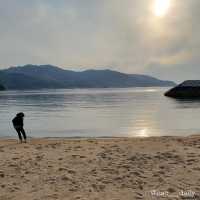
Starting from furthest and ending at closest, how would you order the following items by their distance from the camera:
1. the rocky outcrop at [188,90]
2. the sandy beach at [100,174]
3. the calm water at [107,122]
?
the rocky outcrop at [188,90] < the calm water at [107,122] < the sandy beach at [100,174]

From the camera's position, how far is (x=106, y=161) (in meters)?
14.5

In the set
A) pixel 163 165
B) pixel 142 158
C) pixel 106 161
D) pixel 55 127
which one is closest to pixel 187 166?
pixel 163 165

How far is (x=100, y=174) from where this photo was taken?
12508mm

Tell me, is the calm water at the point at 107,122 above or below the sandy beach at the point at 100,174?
below

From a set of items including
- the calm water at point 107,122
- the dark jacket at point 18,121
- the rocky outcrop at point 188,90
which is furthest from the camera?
the rocky outcrop at point 188,90

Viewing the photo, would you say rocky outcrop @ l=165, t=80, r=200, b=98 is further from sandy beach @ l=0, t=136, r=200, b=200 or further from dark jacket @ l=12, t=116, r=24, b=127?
sandy beach @ l=0, t=136, r=200, b=200

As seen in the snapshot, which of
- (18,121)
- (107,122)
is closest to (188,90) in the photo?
(107,122)

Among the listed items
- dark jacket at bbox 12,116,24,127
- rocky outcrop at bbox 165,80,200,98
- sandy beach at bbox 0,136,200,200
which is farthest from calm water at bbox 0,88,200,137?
rocky outcrop at bbox 165,80,200,98

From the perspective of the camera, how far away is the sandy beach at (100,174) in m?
10.6

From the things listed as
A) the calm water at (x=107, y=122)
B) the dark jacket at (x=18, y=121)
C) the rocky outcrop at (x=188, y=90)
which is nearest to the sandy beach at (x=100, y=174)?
the dark jacket at (x=18, y=121)

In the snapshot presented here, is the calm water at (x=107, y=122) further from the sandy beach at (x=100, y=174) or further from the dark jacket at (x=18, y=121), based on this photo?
the sandy beach at (x=100, y=174)

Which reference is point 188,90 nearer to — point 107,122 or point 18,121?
point 107,122

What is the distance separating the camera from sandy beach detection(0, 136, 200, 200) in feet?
34.7

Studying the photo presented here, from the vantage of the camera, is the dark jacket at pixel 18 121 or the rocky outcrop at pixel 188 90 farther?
the rocky outcrop at pixel 188 90
